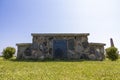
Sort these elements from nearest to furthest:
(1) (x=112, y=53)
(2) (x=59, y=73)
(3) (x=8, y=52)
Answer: (2) (x=59, y=73) < (1) (x=112, y=53) < (3) (x=8, y=52)

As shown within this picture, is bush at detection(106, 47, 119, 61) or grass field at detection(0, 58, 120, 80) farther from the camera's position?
bush at detection(106, 47, 119, 61)

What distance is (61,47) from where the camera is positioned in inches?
754

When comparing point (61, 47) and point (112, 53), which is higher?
point (61, 47)

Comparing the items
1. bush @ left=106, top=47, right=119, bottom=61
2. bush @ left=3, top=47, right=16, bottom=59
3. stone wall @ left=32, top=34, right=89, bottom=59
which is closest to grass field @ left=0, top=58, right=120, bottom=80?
stone wall @ left=32, top=34, right=89, bottom=59

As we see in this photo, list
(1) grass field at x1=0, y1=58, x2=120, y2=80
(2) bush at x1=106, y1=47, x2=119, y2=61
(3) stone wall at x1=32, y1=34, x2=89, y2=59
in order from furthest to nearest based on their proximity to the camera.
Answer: (2) bush at x1=106, y1=47, x2=119, y2=61 < (3) stone wall at x1=32, y1=34, x2=89, y2=59 < (1) grass field at x1=0, y1=58, x2=120, y2=80

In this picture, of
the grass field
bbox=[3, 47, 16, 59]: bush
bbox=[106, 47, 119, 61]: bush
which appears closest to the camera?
the grass field

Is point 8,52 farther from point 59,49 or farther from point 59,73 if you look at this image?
point 59,73

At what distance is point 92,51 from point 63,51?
11.9 feet

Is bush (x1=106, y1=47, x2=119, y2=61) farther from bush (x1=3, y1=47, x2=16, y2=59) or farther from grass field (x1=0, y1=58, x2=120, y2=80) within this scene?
bush (x1=3, y1=47, x2=16, y2=59)

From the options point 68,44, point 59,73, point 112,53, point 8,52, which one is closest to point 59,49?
point 68,44

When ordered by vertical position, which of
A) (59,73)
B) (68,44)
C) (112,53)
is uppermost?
(68,44)

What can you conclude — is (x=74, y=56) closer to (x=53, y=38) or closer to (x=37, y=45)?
(x=53, y=38)

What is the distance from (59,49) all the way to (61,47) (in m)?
0.35

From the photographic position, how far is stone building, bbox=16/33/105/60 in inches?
744
